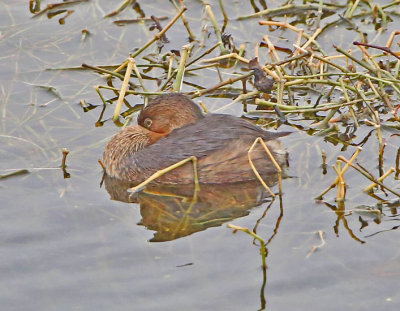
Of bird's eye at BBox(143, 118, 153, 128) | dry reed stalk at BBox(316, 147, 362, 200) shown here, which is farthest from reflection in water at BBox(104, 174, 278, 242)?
bird's eye at BBox(143, 118, 153, 128)

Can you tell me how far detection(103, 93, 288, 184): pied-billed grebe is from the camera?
734 centimetres

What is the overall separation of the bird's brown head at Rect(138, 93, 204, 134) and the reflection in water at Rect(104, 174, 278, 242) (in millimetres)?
583

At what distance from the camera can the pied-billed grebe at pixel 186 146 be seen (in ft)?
24.1

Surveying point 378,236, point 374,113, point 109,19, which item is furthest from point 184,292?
point 109,19

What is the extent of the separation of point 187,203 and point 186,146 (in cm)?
53

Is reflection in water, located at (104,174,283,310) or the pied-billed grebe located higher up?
the pied-billed grebe

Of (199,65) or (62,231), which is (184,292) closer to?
(62,231)

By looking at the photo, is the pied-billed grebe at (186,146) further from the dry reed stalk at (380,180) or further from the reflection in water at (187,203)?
the dry reed stalk at (380,180)

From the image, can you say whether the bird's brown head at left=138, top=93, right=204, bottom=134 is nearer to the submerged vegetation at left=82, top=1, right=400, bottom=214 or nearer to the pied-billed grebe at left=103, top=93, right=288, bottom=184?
the pied-billed grebe at left=103, top=93, right=288, bottom=184

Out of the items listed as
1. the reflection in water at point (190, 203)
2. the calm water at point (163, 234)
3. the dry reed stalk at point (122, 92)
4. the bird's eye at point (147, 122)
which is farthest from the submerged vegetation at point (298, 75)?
the reflection in water at point (190, 203)

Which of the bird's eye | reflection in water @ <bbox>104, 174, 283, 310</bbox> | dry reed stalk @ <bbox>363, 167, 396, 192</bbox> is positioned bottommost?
reflection in water @ <bbox>104, 174, 283, 310</bbox>

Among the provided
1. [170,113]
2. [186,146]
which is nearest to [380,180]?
[186,146]

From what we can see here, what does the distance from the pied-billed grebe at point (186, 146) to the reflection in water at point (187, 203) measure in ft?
0.30

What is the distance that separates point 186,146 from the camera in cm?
737
